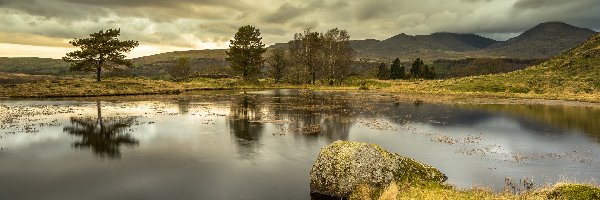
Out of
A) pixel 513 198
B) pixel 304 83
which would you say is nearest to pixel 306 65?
A: pixel 304 83

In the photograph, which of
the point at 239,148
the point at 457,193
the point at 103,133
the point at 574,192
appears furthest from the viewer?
the point at 103,133

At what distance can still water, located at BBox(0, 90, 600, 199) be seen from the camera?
18.8 metres

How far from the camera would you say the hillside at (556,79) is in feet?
294

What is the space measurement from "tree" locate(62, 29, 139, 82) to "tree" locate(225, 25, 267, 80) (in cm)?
3256

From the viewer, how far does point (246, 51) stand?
4532 inches

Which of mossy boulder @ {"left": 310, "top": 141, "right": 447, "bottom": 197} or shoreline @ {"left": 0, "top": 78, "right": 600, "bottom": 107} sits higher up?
shoreline @ {"left": 0, "top": 78, "right": 600, "bottom": 107}

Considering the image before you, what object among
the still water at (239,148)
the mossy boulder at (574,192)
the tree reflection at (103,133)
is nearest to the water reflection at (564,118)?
the still water at (239,148)

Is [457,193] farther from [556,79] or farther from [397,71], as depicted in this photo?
[397,71]

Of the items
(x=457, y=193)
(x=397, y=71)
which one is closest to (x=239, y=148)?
(x=457, y=193)

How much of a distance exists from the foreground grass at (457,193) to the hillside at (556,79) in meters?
80.6

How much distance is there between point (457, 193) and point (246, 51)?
103 m

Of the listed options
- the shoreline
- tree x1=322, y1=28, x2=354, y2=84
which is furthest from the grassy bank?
tree x1=322, y1=28, x2=354, y2=84

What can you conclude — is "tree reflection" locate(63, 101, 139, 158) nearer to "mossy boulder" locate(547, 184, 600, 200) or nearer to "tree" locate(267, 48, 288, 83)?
"mossy boulder" locate(547, 184, 600, 200)

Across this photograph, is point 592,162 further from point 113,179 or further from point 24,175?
point 24,175
